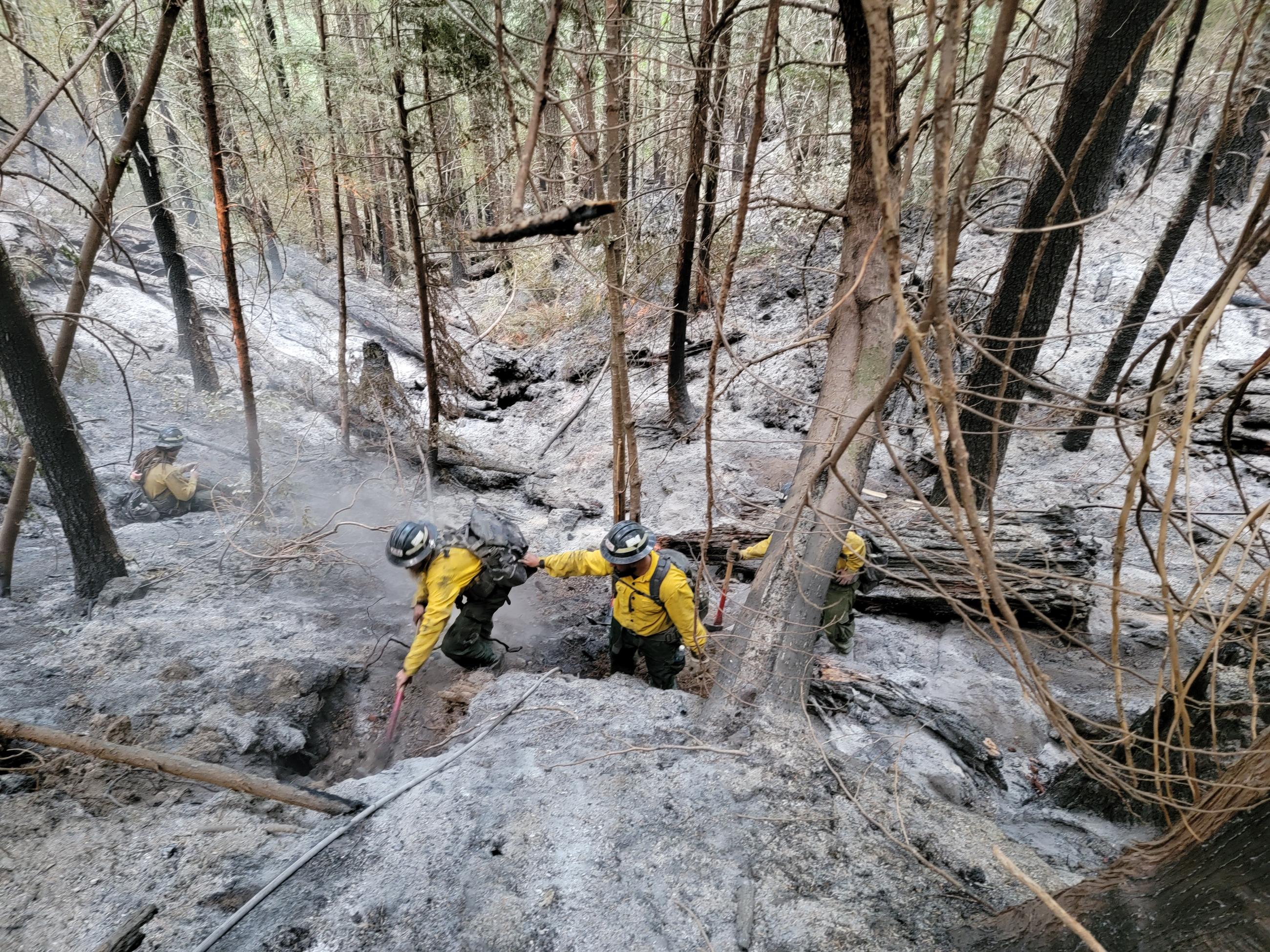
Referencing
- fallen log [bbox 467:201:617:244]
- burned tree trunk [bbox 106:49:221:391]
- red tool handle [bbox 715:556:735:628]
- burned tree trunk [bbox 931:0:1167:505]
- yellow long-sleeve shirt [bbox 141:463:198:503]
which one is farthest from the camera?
burned tree trunk [bbox 106:49:221:391]

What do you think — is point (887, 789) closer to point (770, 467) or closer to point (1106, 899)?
point (1106, 899)

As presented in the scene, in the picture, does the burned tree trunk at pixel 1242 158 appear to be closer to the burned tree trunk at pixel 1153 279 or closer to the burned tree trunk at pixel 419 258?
the burned tree trunk at pixel 1153 279

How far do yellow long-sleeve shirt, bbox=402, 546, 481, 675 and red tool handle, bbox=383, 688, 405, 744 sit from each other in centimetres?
17

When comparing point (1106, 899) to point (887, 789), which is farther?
point (887, 789)

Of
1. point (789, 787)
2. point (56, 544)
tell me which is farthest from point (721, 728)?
point (56, 544)

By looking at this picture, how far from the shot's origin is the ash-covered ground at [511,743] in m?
2.33

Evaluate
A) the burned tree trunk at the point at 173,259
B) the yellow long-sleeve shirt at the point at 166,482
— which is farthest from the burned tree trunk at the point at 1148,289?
the burned tree trunk at the point at 173,259

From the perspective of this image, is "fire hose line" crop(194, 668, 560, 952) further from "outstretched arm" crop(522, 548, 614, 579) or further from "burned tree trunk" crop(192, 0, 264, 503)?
"burned tree trunk" crop(192, 0, 264, 503)

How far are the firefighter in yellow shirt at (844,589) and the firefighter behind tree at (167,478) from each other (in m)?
7.35

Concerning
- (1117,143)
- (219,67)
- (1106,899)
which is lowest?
(1106,899)

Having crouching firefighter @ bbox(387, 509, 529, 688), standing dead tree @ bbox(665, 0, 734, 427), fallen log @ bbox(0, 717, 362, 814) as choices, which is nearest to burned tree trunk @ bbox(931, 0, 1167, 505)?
standing dead tree @ bbox(665, 0, 734, 427)

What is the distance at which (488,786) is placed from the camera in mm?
2951

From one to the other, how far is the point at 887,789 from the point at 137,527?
27.1ft

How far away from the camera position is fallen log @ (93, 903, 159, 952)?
2090mm
